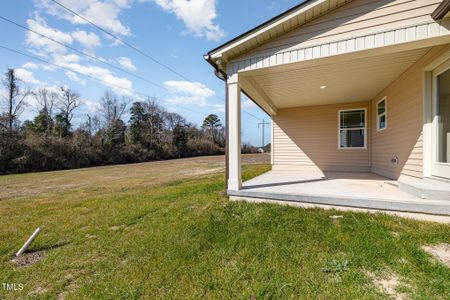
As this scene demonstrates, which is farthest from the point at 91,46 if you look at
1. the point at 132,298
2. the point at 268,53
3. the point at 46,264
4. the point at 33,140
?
the point at 33,140

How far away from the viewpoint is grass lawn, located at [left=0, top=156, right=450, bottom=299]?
1956 millimetres

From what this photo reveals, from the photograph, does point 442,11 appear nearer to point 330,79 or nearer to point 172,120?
point 330,79

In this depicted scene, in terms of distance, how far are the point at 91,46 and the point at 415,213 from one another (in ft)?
45.4

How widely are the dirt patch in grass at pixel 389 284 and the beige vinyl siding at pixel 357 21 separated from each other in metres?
3.48

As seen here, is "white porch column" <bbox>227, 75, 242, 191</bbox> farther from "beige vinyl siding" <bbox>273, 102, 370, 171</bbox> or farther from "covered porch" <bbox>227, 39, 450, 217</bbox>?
"beige vinyl siding" <bbox>273, 102, 370, 171</bbox>

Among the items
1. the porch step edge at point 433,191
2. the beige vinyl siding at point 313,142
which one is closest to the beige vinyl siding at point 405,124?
the porch step edge at point 433,191

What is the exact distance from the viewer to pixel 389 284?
6.37 ft

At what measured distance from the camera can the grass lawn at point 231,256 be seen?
196cm

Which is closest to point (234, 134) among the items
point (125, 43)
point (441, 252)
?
point (441, 252)

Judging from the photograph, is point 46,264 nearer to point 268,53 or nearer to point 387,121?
point 268,53

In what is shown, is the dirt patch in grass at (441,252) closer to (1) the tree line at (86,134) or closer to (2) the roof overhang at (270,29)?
(2) the roof overhang at (270,29)

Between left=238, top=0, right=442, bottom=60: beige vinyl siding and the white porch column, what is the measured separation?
1001mm

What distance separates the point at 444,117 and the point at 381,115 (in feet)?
10.2

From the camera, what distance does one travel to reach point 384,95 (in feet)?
20.7
